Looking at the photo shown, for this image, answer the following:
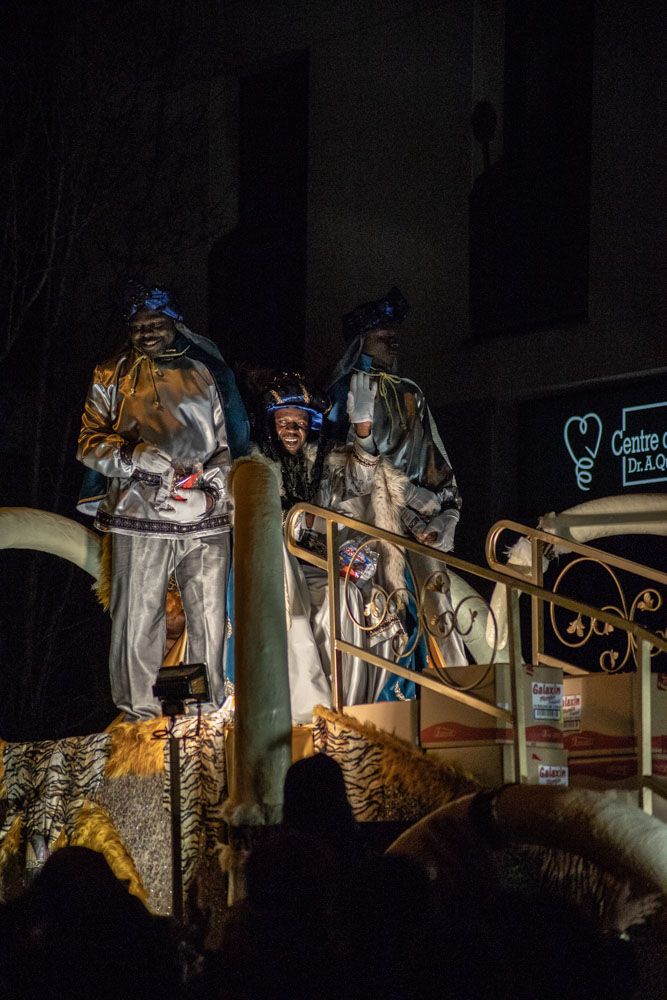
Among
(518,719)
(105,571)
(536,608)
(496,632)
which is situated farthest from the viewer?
(105,571)

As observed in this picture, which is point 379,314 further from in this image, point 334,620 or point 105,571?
point 334,620

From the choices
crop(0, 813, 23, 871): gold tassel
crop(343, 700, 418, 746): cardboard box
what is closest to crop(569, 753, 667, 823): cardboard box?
crop(343, 700, 418, 746): cardboard box

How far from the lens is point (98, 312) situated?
1202 centimetres

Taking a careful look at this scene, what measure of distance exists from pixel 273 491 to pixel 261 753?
49.0 inches

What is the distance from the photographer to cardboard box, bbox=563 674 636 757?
589cm

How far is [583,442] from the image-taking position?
383 inches

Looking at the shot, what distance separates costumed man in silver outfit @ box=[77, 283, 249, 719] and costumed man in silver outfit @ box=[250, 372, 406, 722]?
37 cm

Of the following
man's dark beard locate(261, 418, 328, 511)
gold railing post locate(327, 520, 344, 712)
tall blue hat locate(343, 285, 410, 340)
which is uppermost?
tall blue hat locate(343, 285, 410, 340)

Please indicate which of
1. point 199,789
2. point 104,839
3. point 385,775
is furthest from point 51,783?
point 385,775

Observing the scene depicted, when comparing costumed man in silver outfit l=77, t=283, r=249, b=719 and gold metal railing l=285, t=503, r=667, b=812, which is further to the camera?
costumed man in silver outfit l=77, t=283, r=249, b=719

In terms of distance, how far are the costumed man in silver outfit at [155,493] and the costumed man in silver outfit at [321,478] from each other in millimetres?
367

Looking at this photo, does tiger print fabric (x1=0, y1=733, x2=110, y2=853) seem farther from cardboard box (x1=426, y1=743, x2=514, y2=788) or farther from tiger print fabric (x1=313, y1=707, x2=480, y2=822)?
cardboard box (x1=426, y1=743, x2=514, y2=788)

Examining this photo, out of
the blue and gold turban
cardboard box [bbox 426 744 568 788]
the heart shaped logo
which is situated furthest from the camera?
the heart shaped logo

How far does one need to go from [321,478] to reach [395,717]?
218 cm
